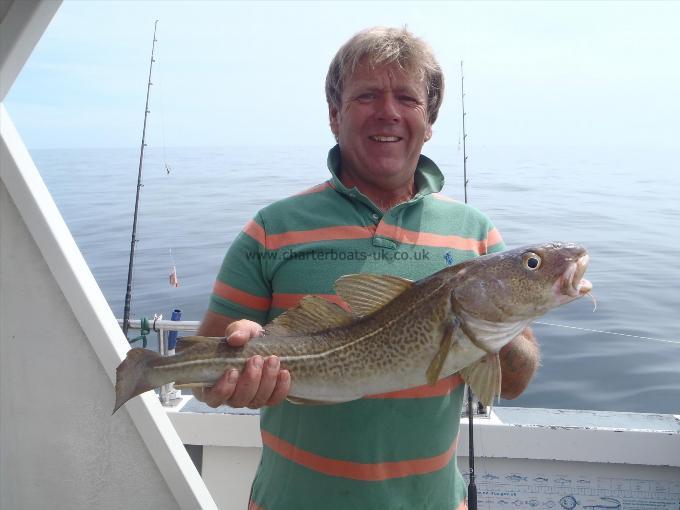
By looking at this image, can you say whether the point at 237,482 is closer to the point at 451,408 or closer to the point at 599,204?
the point at 451,408

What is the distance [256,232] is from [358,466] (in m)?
1.05

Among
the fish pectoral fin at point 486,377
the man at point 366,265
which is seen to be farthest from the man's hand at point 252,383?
the fish pectoral fin at point 486,377

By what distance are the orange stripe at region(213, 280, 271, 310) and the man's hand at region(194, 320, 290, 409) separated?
307mm

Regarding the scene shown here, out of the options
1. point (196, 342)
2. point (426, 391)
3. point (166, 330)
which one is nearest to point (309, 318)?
point (196, 342)

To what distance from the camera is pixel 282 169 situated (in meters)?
24.9

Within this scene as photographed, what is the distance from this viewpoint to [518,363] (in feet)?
8.01

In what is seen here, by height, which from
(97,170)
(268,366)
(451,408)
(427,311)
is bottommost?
(97,170)

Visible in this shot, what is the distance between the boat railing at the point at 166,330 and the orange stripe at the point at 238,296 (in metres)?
1.98

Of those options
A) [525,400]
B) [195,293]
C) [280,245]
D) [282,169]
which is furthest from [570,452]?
[282,169]

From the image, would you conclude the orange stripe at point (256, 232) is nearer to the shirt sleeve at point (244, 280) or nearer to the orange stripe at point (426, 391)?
the shirt sleeve at point (244, 280)

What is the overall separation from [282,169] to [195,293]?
16229 millimetres

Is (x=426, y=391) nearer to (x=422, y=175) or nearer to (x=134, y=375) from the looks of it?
(x=422, y=175)

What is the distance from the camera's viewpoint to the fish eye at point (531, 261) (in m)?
1.98

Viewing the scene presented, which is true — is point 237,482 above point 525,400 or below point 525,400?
above
